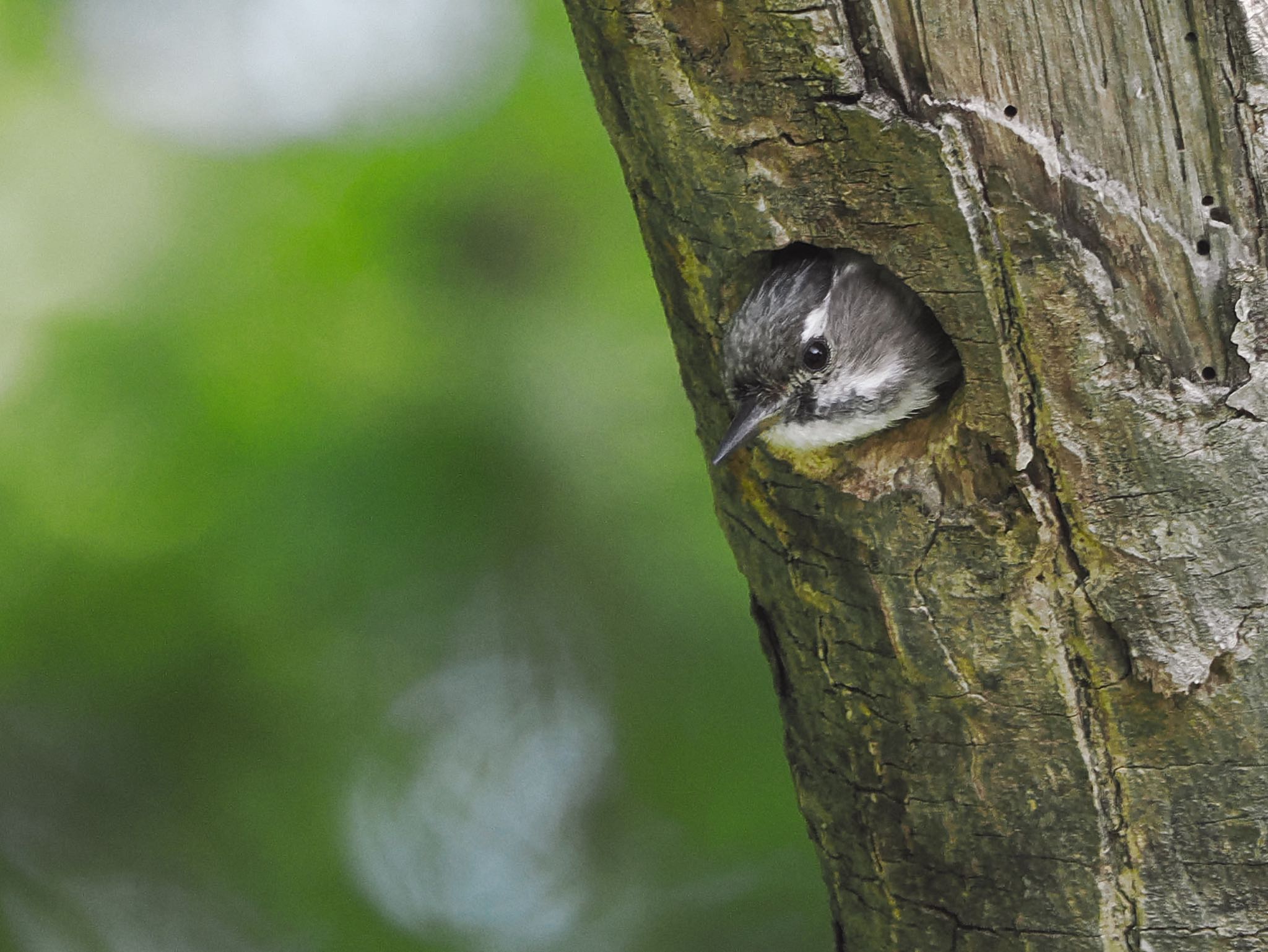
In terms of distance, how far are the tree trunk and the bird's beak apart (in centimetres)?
4

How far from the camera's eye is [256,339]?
268 cm

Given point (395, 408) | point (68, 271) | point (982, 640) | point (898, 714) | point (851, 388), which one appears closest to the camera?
point (982, 640)

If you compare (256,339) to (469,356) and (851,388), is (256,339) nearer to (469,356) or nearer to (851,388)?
(469,356)

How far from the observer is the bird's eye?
2.18m

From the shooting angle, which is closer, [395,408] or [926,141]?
[926,141]

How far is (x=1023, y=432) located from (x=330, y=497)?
1714mm

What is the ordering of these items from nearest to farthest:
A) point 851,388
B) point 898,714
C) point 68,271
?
point 898,714 → point 851,388 → point 68,271

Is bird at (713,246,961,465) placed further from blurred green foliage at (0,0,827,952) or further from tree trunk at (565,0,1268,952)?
blurred green foliage at (0,0,827,952)

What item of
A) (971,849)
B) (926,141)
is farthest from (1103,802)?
(926,141)

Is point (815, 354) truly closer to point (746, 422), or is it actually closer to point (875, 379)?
point (875, 379)

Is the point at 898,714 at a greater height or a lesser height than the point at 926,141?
lesser

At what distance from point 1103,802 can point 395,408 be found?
175cm

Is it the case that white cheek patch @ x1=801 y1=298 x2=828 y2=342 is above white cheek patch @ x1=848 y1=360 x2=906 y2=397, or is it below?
above

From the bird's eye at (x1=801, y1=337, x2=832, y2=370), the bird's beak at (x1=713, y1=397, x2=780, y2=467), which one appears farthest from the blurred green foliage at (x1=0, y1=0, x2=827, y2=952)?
the bird's beak at (x1=713, y1=397, x2=780, y2=467)
